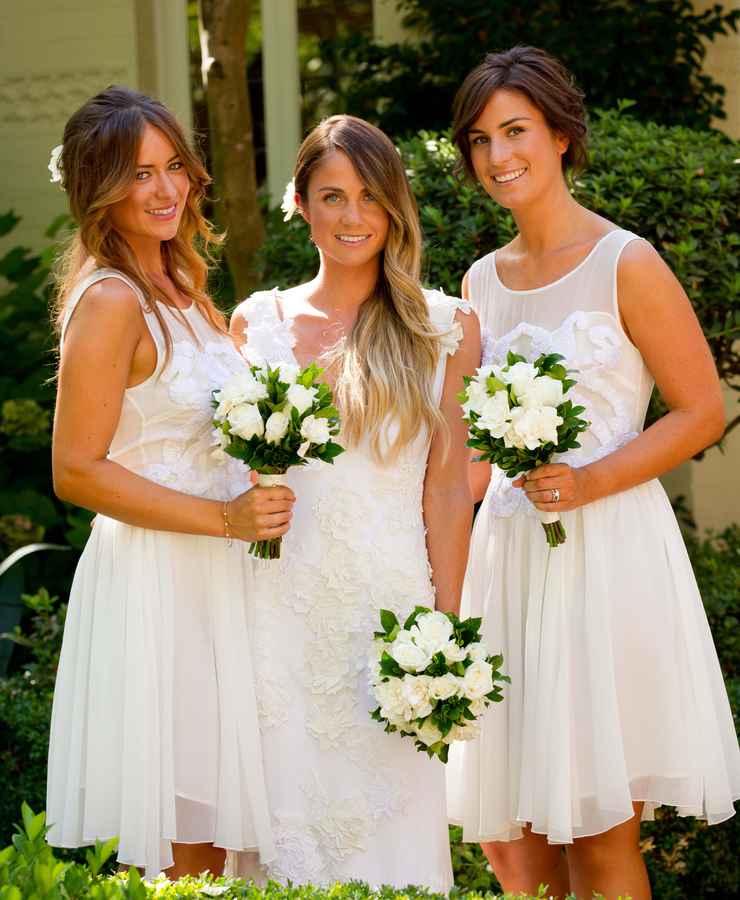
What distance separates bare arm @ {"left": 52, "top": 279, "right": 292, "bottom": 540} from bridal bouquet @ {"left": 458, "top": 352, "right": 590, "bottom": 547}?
527 millimetres

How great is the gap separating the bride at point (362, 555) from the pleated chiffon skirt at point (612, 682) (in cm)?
27

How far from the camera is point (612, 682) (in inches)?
144

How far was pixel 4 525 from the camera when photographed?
264 inches

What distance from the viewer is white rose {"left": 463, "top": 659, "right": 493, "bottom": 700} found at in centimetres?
335

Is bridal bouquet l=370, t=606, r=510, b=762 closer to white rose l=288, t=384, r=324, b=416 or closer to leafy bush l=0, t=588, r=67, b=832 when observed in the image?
white rose l=288, t=384, r=324, b=416

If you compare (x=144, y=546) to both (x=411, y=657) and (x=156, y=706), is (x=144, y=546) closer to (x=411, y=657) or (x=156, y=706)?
(x=156, y=706)

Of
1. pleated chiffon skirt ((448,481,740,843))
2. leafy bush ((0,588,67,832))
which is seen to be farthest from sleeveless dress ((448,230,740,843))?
leafy bush ((0,588,67,832))

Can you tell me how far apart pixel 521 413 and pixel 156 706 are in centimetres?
118

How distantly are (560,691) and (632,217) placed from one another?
92.2 inches

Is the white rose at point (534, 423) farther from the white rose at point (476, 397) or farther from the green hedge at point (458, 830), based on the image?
the green hedge at point (458, 830)

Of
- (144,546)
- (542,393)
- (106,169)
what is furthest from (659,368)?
(106,169)

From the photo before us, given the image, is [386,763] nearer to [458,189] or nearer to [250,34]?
[458,189]

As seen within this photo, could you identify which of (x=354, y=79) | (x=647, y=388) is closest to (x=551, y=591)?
(x=647, y=388)

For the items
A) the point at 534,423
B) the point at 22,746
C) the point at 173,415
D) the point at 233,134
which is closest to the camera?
the point at 534,423
